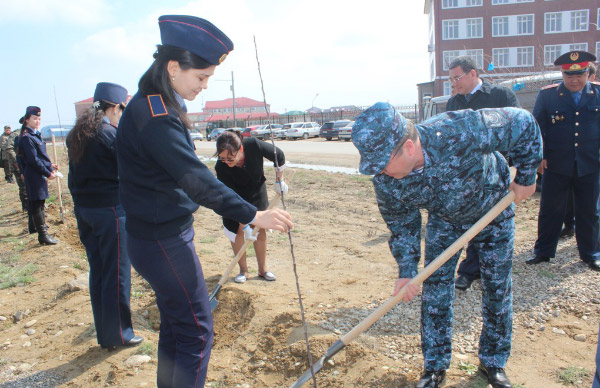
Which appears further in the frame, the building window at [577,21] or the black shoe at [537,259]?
the building window at [577,21]

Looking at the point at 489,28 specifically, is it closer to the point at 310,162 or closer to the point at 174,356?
the point at 310,162

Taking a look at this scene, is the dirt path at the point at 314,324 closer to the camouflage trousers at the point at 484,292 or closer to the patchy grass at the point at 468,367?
the patchy grass at the point at 468,367

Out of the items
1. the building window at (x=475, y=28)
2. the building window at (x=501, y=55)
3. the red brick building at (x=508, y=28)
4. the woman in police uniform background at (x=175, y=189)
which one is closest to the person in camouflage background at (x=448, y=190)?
the woman in police uniform background at (x=175, y=189)

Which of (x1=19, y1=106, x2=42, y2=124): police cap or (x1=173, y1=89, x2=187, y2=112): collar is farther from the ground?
(x1=19, y1=106, x2=42, y2=124): police cap

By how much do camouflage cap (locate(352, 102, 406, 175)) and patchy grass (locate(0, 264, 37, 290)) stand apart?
181 inches

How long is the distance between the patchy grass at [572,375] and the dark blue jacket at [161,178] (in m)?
2.18

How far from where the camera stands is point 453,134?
2168 mm

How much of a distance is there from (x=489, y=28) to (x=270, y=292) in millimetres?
45492

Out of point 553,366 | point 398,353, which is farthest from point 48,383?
point 553,366

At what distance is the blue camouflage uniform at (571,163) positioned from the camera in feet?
13.7

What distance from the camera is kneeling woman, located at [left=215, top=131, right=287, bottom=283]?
154 inches

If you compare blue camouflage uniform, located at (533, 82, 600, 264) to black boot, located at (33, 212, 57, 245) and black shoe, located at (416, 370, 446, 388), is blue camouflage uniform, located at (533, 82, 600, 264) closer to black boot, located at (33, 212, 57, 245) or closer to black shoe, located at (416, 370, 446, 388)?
black shoe, located at (416, 370, 446, 388)

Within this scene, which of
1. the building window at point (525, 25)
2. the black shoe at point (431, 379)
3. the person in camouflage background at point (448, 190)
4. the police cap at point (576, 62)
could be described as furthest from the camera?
the building window at point (525, 25)

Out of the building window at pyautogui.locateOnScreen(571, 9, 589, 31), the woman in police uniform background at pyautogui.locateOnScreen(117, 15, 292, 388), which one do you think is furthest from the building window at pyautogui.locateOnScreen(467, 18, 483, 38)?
the woman in police uniform background at pyautogui.locateOnScreen(117, 15, 292, 388)
